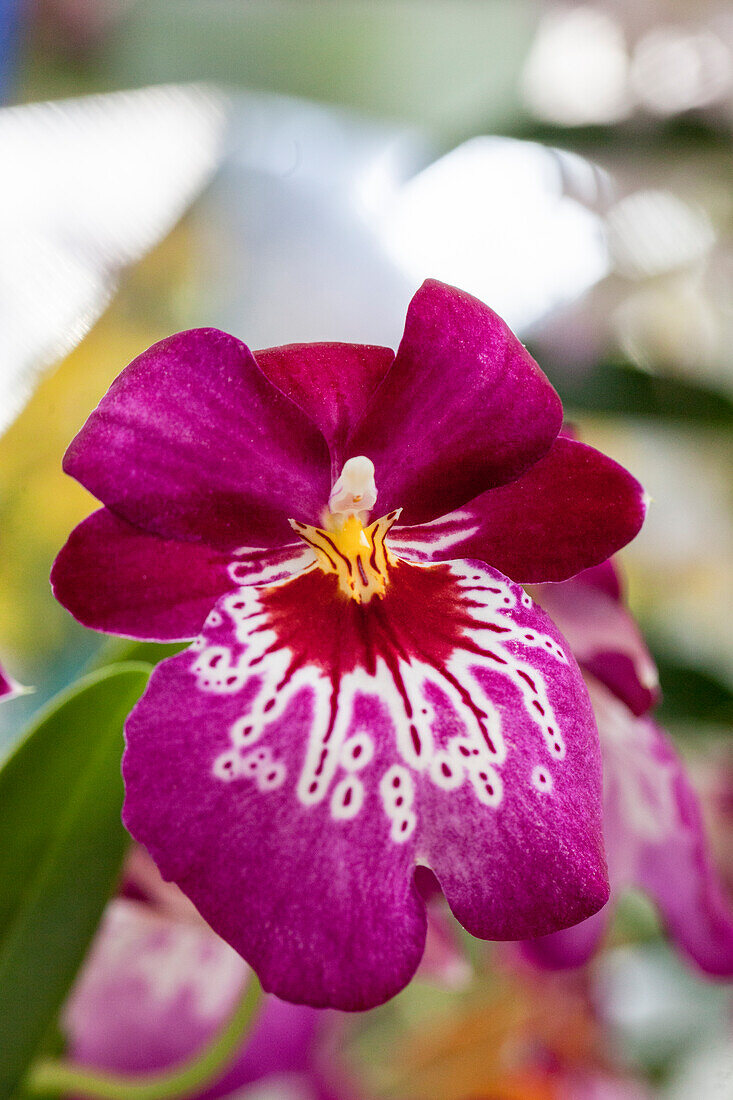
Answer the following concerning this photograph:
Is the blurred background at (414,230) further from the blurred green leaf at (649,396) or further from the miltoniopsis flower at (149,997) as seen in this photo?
the miltoniopsis flower at (149,997)

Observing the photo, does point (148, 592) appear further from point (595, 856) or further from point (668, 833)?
point (668, 833)

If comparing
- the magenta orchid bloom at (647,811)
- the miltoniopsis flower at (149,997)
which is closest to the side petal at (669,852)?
the magenta orchid bloom at (647,811)

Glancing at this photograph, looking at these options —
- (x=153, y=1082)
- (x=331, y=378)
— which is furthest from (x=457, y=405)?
(x=153, y=1082)

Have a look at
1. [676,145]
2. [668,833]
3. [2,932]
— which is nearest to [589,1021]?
[668,833]

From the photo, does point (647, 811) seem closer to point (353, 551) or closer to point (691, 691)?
point (353, 551)

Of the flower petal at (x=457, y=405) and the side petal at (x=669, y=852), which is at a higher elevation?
the flower petal at (x=457, y=405)
